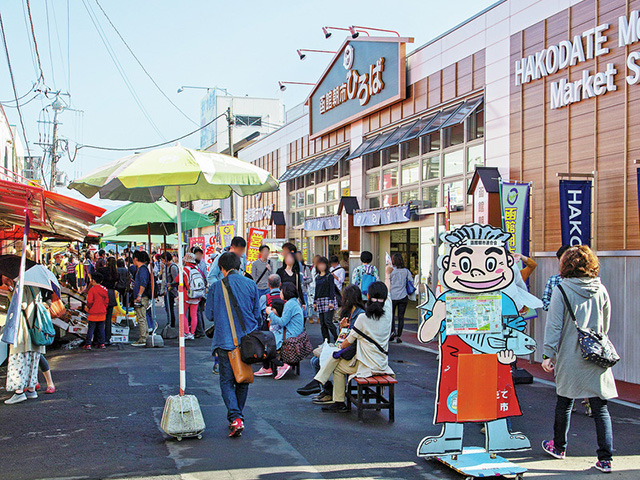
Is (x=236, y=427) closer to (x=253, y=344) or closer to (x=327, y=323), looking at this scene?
(x=253, y=344)

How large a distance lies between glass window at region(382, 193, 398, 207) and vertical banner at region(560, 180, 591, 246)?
7.47 m

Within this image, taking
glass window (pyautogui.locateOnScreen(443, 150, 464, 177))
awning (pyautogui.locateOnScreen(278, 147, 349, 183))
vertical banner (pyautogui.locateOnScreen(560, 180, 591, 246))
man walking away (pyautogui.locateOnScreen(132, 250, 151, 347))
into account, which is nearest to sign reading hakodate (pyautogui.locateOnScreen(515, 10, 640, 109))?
vertical banner (pyautogui.locateOnScreen(560, 180, 591, 246))

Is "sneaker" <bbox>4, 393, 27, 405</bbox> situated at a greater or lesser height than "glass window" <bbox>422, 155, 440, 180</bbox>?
lesser

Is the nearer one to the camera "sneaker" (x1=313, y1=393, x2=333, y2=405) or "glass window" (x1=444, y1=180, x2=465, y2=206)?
"sneaker" (x1=313, y1=393, x2=333, y2=405)

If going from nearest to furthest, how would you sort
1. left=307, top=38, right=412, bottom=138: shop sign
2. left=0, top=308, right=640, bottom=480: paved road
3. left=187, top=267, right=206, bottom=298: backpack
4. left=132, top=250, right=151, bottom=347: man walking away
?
left=0, top=308, right=640, bottom=480: paved road → left=132, top=250, right=151, bottom=347: man walking away → left=187, top=267, right=206, bottom=298: backpack → left=307, top=38, right=412, bottom=138: shop sign

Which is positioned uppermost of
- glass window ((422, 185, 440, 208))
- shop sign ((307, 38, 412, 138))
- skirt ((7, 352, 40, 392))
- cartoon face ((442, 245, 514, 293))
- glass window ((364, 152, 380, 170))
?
shop sign ((307, 38, 412, 138))

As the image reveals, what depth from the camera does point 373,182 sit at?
59.1 feet

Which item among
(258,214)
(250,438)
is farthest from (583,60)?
(258,214)

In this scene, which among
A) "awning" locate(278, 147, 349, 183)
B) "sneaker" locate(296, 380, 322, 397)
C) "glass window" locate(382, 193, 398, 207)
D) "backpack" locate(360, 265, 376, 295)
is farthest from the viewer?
"awning" locate(278, 147, 349, 183)

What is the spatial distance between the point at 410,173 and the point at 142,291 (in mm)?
7807

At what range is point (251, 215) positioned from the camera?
96.6 feet

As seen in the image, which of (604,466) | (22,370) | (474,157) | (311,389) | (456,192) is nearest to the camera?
(604,466)

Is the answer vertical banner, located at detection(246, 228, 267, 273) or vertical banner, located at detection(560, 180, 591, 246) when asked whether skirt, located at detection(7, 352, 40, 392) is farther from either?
vertical banner, located at detection(246, 228, 267, 273)

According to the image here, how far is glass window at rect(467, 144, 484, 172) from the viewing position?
13.0 metres
